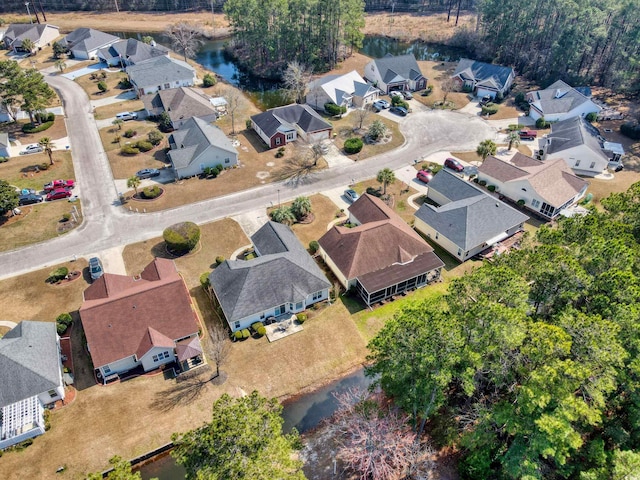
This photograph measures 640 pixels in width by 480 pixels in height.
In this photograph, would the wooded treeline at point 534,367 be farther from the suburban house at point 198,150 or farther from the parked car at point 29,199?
the parked car at point 29,199

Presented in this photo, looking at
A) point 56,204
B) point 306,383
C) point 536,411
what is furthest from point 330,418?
point 56,204

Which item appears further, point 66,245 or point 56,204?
point 56,204

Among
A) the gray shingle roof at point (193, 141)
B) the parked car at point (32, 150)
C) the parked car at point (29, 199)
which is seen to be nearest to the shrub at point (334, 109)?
the gray shingle roof at point (193, 141)

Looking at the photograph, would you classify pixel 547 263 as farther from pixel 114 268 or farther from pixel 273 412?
pixel 114 268

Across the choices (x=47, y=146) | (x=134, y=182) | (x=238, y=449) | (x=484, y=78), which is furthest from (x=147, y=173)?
(x=484, y=78)

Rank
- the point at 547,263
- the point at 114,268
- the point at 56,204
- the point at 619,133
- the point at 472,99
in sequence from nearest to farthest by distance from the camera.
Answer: the point at 547,263 → the point at 114,268 → the point at 56,204 → the point at 619,133 → the point at 472,99

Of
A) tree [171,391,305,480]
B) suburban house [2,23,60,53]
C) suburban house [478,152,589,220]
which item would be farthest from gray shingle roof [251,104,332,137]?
suburban house [2,23,60,53]

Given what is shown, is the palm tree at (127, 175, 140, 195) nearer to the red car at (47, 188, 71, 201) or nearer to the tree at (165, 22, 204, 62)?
the red car at (47, 188, 71, 201)
